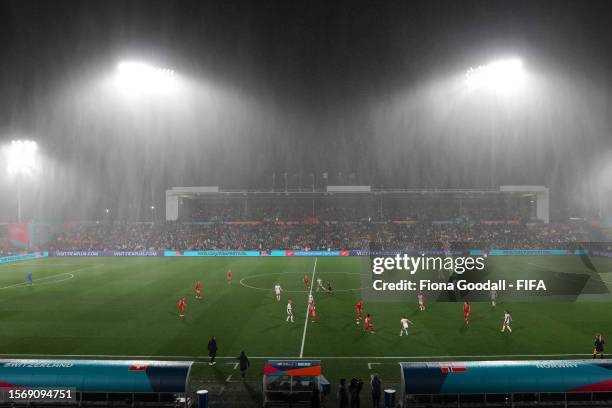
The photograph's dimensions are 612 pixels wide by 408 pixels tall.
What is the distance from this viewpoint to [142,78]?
41781 mm

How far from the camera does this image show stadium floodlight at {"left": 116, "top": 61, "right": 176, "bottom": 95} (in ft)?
132

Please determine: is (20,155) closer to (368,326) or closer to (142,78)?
(142,78)

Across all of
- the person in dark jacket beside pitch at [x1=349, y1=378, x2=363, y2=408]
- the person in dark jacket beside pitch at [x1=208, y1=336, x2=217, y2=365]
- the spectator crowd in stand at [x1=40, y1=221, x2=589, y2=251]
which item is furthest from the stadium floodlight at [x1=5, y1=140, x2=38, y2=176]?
the person in dark jacket beside pitch at [x1=349, y1=378, x2=363, y2=408]

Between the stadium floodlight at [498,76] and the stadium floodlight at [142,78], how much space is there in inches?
1185

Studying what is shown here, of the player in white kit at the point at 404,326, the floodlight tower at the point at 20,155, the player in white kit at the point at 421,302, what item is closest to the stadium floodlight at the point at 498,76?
the player in white kit at the point at 421,302

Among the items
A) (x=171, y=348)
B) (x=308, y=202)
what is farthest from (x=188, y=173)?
(x=171, y=348)

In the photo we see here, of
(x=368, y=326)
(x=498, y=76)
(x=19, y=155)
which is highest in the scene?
(x=498, y=76)

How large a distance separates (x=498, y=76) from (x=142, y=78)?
34.1 m

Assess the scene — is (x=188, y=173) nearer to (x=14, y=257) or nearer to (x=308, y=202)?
(x=308, y=202)

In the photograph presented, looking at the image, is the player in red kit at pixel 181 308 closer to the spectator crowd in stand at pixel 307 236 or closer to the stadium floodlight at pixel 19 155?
the spectator crowd in stand at pixel 307 236

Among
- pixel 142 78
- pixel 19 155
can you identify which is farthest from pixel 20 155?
pixel 142 78

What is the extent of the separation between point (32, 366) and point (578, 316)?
25.9 meters

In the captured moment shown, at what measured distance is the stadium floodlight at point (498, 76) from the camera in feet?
125

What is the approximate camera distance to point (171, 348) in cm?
1847
